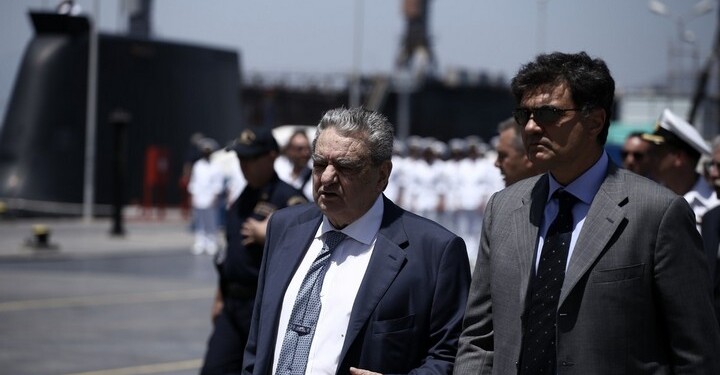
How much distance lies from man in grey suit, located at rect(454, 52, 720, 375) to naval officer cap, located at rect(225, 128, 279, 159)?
3463 millimetres

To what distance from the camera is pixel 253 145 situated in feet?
23.8

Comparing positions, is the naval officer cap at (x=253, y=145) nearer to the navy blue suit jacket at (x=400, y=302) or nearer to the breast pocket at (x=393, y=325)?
the navy blue suit jacket at (x=400, y=302)

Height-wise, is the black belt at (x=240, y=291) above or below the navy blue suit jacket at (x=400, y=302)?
below

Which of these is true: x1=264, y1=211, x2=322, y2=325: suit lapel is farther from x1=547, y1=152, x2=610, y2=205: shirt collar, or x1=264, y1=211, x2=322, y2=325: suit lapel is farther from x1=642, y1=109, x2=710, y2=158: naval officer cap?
x1=642, y1=109, x2=710, y2=158: naval officer cap

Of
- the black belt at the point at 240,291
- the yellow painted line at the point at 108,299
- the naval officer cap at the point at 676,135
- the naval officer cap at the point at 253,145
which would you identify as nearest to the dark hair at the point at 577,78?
the naval officer cap at the point at 676,135

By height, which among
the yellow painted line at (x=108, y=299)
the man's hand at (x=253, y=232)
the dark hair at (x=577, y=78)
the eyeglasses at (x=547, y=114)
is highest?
the dark hair at (x=577, y=78)

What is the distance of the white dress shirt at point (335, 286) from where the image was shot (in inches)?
163

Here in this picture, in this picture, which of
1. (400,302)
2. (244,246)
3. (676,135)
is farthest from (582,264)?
(244,246)

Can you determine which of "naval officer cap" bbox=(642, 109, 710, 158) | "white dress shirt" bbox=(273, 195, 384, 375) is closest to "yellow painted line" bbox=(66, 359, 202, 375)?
"naval officer cap" bbox=(642, 109, 710, 158)

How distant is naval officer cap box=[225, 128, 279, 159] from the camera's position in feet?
23.7

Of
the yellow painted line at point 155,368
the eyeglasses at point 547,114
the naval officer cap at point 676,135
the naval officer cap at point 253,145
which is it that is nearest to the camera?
the eyeglasses at point 547,114

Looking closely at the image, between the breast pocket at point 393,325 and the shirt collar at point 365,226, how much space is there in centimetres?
31

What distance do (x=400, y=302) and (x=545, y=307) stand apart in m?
0.65

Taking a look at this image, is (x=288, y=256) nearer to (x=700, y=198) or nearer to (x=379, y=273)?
(x=379, y=273)
